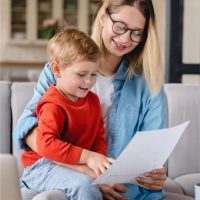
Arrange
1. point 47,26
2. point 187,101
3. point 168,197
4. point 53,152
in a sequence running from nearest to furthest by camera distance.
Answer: point 53,152, point 168,197, point 187,101, point 47,26

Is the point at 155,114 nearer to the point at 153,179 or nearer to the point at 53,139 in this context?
the point at 153,179

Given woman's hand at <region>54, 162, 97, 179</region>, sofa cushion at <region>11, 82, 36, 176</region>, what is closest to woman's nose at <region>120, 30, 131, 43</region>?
woman's hand at <region>54, 162, 97, 179</region>

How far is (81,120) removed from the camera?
145 cm

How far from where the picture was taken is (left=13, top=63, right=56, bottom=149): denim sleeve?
147cm

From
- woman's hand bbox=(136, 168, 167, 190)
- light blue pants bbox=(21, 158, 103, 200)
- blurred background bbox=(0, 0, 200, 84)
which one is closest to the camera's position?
light blue pants bbox=(21, 158, 103, 200)

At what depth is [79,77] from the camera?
1399mm

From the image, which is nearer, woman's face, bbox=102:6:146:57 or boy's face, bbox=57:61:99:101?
boy's face, bbox=57:61:99:101

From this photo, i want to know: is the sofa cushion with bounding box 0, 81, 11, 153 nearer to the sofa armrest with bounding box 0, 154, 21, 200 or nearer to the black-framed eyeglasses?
the black-framed eyeglasses

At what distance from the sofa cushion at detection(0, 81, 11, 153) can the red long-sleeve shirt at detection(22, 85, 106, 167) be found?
1.70ft

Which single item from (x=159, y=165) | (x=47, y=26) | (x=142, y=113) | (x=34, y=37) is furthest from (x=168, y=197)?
(x=34, y=37)

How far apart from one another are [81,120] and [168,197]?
47 cm

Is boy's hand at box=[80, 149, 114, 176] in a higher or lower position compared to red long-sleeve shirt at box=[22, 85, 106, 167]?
lower

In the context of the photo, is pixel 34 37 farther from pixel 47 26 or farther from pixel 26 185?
pixel 26 185

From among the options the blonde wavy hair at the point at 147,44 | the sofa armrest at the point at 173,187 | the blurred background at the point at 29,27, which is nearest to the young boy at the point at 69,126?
the blonde wavy hair at the point at 147,44
